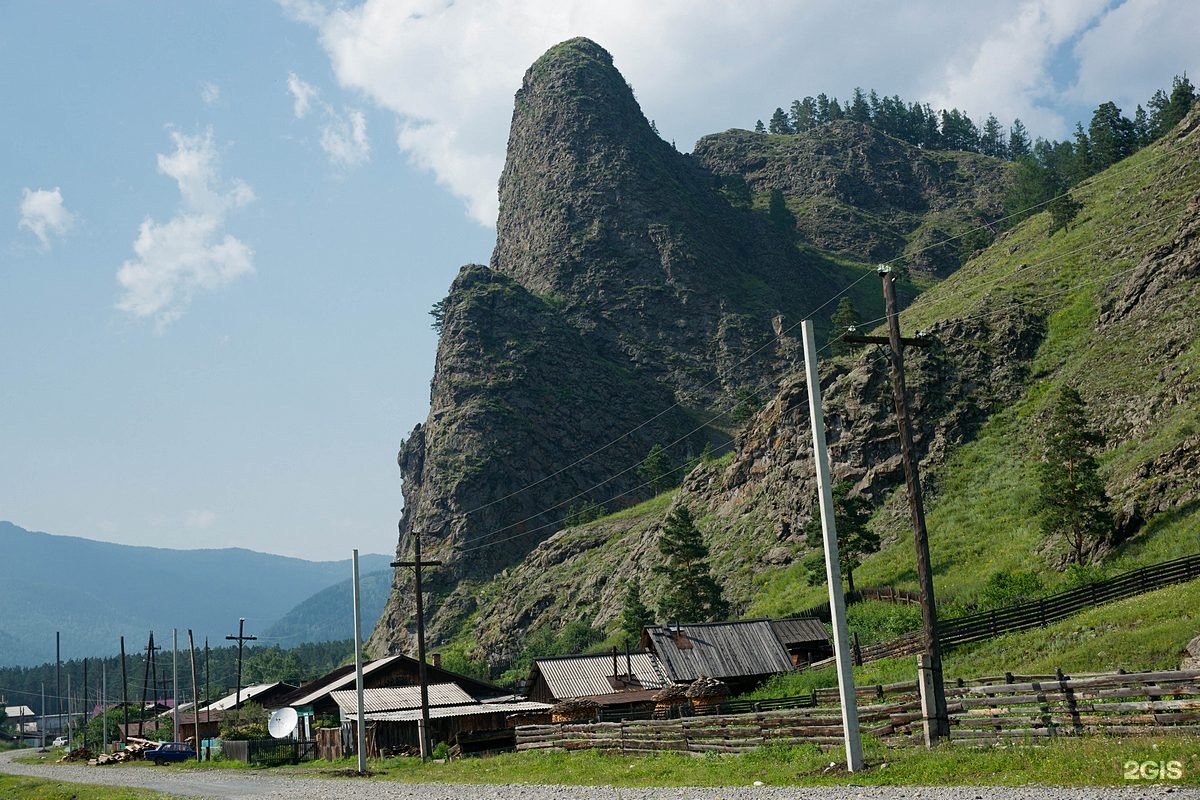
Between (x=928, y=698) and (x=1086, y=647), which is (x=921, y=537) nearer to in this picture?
(x=928, y=698)

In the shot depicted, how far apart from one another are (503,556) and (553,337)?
46.8 metres

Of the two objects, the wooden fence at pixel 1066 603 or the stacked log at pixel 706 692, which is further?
the stacked log at pixel 706 692

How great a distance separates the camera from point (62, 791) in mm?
45781

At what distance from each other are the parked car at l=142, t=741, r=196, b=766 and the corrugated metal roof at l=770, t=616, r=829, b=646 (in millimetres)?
44141

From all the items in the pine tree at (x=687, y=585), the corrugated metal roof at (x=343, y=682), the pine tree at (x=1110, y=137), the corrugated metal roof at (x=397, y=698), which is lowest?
the corrugated metal roof at (x=397, y=698)

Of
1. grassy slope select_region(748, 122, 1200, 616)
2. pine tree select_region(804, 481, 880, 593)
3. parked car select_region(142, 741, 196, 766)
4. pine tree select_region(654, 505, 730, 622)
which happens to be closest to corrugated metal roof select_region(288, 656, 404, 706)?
parked car select_region(142, 741, 196, 766)

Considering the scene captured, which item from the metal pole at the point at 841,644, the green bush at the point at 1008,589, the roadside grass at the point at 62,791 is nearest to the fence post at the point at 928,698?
the metal pole at the point at 841,644

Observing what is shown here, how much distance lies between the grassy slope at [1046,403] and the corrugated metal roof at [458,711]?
2886 cm

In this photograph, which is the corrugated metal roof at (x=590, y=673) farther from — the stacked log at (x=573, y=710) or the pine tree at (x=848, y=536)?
the pine tree at (x=848, y=536)

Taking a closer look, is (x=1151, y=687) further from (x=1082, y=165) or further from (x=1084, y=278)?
(x=1082, y=165)

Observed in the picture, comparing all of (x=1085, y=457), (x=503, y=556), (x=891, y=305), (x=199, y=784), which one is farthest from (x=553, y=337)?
(x=891, y=305)

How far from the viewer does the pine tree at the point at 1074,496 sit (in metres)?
62.2

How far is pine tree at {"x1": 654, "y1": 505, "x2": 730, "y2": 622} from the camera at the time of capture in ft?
268

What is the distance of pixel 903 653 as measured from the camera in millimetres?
57281
